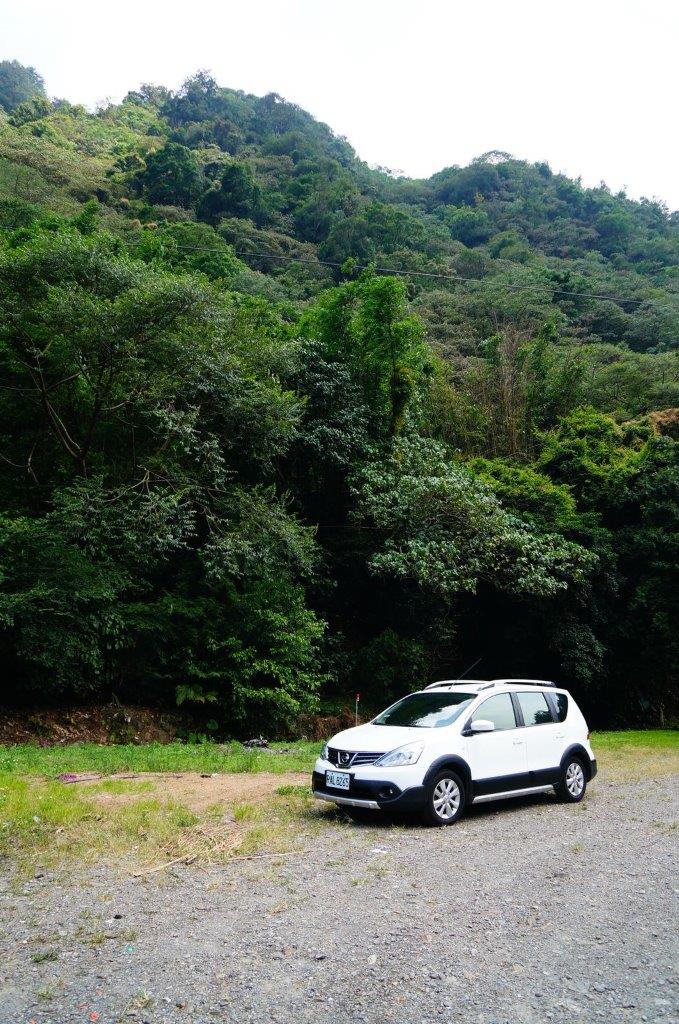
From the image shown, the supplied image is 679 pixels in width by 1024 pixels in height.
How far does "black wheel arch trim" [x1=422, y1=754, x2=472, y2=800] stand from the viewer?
7066 mm

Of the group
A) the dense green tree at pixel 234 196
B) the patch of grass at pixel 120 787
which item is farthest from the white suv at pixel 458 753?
Answer: the dense green tree at pixel 234 196

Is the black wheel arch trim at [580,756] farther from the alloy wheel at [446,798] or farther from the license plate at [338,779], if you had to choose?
the license plate at [338,779]

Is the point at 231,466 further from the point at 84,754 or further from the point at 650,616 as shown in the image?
the point at 650,616

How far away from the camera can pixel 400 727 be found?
7.81 metres

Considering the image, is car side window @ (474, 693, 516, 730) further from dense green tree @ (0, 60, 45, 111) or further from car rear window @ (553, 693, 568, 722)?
dense green tree @ (0, 60, 45, 111)

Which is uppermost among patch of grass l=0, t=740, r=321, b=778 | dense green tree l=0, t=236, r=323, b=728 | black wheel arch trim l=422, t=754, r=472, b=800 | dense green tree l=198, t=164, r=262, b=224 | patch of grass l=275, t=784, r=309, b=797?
dense green tree l=198, t=164, r=262, b=224

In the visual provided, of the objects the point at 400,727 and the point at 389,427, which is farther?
the point at 389,427

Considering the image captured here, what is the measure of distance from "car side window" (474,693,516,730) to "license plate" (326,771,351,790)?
64.9 inches

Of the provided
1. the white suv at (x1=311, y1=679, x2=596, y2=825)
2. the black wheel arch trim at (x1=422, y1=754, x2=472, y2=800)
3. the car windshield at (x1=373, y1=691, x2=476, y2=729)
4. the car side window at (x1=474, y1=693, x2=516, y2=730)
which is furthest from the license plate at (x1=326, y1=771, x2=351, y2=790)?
the car side window at (x1=474, y1=693, x2=516, y2=730)

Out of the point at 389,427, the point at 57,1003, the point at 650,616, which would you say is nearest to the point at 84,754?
the point at 57,1003

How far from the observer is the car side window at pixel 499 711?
807 centimetres

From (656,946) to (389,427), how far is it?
1777 centimetres

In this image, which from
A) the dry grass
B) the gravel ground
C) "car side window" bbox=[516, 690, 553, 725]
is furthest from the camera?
"car side window" bbox=[516, 690, 553, 725]

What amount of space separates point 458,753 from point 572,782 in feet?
7.41
